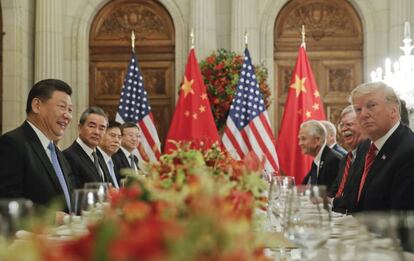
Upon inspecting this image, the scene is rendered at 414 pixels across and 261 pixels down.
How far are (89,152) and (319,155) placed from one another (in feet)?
8.30

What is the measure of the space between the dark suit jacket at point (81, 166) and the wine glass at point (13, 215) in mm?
4143

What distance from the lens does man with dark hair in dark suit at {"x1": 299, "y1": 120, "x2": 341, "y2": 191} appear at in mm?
6504

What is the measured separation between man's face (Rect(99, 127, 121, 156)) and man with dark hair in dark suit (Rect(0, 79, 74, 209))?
6.19 feet

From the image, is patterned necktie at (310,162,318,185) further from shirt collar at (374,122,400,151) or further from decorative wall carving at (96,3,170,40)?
decorative wall carving at (96,3,170,40)

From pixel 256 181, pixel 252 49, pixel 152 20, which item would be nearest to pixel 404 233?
pixel 256 181

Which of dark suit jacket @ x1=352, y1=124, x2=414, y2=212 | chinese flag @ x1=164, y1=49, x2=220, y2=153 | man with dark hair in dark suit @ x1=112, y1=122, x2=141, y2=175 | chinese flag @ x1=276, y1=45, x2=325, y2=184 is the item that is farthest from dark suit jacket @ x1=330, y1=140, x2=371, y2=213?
chinese flag @ x1=164, y1=49, x2=220, y2=153


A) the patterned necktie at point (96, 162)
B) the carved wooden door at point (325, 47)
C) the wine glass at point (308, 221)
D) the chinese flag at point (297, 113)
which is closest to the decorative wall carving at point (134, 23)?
the carved wooden door at point (325, 47)

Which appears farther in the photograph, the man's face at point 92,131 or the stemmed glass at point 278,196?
the man's face at point 92,131

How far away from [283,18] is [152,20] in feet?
6.74

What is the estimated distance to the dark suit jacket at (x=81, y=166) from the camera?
5.27m

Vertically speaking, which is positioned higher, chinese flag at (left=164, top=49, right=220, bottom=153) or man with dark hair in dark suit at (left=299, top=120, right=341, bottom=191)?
chinese flag at (left=164, top=49, right=220, bottom=153)

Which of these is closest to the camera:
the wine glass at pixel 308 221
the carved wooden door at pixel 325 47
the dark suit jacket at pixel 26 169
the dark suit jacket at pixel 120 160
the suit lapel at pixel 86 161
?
the wine glass at pixel 308 221

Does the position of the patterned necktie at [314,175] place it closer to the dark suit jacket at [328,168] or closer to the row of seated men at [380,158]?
the dark suit jacket at [328,168]

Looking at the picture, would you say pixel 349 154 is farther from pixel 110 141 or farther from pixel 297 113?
pixel 297 113
